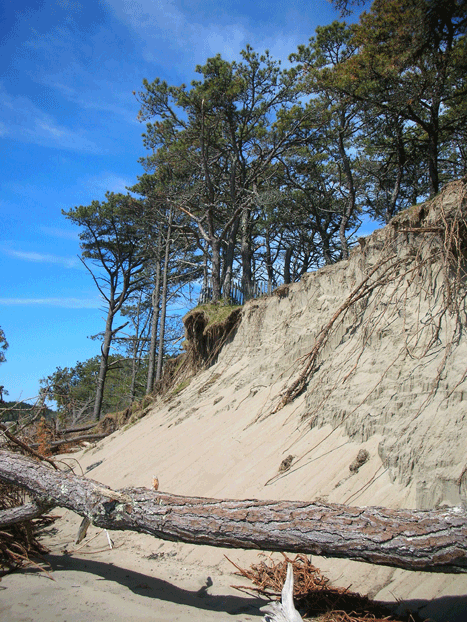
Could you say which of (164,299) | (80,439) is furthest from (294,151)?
(80,439)

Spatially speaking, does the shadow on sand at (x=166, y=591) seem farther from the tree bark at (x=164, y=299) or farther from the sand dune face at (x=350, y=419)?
the tree bark at (x=164, y=299)

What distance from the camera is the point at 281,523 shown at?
339cm

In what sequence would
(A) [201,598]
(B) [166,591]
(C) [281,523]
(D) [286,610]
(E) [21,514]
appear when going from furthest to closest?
(E) [21,514], (B) [166,591], (A) [201,598], (C) [281,523], (D) [286,610]

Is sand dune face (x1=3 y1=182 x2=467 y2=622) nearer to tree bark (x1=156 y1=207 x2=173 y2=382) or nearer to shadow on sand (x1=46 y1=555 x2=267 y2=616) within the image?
shadow on sand (x1=46 y1=555 x2=267 y2=616)

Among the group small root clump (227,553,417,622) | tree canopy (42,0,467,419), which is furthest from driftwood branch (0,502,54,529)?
tree canopy (42,0,467,419)

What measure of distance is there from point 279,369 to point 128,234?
1536 cm

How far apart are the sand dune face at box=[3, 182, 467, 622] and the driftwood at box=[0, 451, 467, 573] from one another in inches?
24.3

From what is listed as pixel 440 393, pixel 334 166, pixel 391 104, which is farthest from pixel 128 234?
pixel 440 393

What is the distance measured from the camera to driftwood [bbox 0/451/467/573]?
2.90 meters

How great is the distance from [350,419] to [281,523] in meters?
2.07

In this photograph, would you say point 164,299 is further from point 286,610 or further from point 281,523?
point 286,610

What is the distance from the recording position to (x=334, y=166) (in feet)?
66.2

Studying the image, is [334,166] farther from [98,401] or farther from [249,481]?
[249,481]

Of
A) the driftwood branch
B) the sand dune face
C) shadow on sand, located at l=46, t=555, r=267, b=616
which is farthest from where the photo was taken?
the driftwood branch
